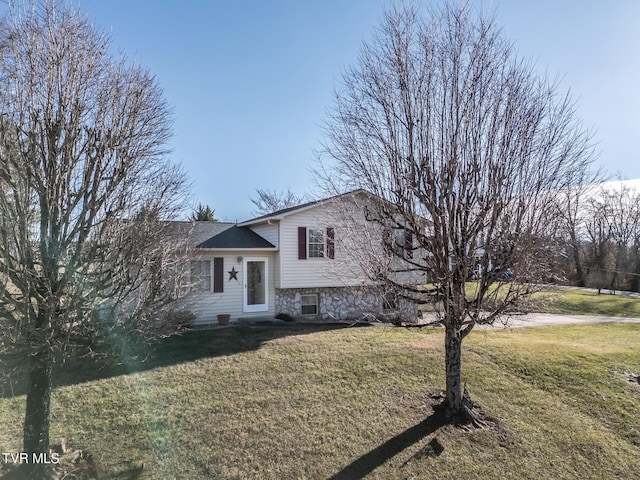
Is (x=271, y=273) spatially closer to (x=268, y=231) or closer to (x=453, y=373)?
(x=268, y=231)

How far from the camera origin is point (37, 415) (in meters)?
4.30

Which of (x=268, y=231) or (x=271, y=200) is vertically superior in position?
(x=271, y=200)

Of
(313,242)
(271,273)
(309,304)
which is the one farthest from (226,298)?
(313,242)

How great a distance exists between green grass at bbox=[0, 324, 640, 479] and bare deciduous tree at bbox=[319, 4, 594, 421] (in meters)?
2.00

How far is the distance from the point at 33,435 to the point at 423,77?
6.68m

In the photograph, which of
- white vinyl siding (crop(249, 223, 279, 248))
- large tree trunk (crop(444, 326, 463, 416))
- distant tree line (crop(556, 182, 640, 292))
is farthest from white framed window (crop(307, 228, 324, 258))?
distant tree line (crop(556, 182, 640, 292))

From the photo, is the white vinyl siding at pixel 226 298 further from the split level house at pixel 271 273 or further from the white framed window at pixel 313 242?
the white framed window at pixel 313 242

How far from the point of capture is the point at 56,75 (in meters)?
3.64

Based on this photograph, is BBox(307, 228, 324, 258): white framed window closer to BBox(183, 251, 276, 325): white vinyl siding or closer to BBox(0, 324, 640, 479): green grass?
BBox(183, 251, 276, 325): white vinyl siding

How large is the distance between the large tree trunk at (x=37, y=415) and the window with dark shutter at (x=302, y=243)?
904 centimetres

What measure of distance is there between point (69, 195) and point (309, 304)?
420 inches

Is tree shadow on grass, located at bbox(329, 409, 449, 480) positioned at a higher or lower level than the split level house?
lower

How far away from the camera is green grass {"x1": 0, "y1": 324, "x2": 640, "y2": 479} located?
4918 mm

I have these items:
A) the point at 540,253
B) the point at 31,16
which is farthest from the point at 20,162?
the point at 540,253
